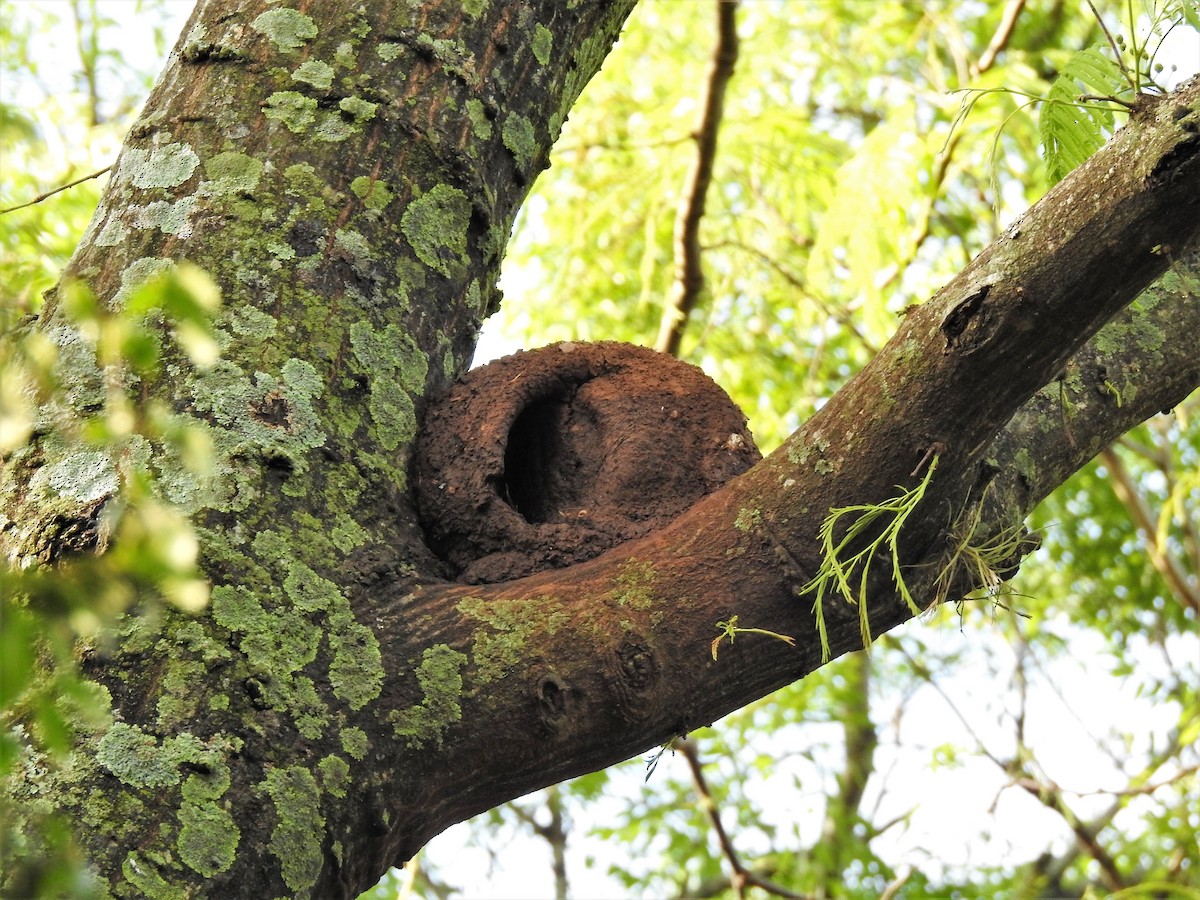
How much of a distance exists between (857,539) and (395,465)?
0.64 meters

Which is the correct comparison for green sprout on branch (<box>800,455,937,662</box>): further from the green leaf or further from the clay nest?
the green leaf

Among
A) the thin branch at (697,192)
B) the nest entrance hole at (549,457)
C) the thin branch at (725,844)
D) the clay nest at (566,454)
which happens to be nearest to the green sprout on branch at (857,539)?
the clay nest at (566,454)

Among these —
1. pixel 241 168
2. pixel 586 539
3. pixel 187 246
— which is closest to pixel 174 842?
pixel 586 539

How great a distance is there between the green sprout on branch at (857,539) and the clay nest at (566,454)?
0.91 feet

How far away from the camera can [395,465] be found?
1.84 metres

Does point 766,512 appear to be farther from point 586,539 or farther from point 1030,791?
point 1030,791

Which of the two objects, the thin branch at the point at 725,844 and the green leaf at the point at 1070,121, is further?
the thin branch at the point at 725,844

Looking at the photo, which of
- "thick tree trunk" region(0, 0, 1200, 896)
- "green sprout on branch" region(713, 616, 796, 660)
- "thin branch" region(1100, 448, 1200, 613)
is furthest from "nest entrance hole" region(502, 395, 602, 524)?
"thin branch" region(1100, 448, 1200, 613)

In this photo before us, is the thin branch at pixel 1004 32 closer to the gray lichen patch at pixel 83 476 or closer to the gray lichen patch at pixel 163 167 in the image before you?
the gray lichen patch at pixel 163 167

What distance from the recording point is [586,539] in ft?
6.05

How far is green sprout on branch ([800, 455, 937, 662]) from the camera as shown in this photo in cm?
164

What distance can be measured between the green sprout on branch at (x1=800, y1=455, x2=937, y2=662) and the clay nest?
0.28 m

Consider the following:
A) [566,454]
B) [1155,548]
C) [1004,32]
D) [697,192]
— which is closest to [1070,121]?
[566,454]

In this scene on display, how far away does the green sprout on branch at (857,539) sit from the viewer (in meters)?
1.64
